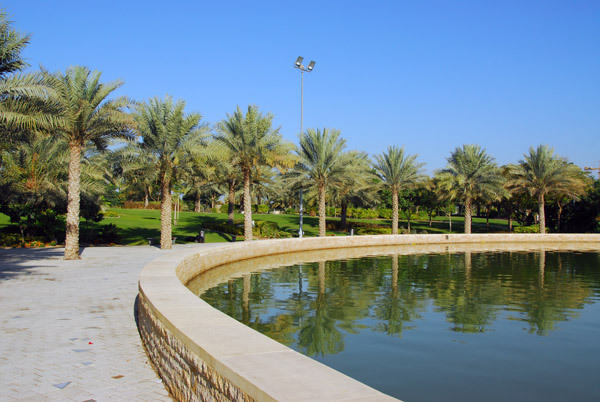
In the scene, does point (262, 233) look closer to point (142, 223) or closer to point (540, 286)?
point (142, 223)

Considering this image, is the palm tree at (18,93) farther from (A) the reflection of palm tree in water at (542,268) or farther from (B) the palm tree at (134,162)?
(A) the reflection of palm tree in water at (542,268)

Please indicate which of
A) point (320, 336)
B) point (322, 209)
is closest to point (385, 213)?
point (322, 209)

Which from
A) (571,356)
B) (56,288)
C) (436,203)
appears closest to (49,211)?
(56,288)

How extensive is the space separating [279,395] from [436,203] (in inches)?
1974

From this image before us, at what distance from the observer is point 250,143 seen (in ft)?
97.6

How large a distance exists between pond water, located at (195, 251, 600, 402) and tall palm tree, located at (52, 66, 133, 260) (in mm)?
8013

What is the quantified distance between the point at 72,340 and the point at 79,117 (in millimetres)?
14307

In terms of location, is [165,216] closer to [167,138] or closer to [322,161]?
[167,138]

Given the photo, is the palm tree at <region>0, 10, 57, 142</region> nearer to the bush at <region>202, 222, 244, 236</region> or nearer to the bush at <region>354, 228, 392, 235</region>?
the bush at <region>202, 222, 244, 236</region>

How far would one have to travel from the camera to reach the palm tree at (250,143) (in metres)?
29.5

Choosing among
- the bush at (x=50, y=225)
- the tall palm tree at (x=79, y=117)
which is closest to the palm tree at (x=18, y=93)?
the tall palm tree at (x=79, y=117)

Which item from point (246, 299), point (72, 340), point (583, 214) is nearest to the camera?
point (72, 340)

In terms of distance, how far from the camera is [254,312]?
11.9 metres

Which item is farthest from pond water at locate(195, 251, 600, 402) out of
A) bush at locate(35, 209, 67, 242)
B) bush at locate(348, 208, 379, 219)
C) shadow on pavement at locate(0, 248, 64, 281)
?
bush at locate(348, 208, 379, 219)
